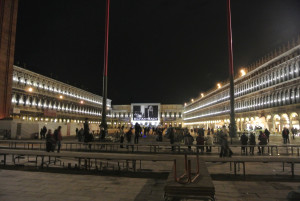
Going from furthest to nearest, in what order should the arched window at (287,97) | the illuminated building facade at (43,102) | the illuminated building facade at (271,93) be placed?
the illuminated building facade at (43,102) < the arched window at (287,97) < the illuminated building facade at (271,93)

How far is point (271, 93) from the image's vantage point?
46594mm

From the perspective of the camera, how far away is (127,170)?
9.31 meters

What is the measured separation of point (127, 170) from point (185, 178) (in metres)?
4.98

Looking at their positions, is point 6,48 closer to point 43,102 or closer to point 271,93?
point 43,102

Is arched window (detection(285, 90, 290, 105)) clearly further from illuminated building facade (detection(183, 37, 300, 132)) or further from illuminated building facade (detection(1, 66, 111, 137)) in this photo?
illuminated building facade (detection(1, 66, 111, 137))

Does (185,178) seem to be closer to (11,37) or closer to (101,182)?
(101,182)

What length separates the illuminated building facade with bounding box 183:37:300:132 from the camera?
38719mm

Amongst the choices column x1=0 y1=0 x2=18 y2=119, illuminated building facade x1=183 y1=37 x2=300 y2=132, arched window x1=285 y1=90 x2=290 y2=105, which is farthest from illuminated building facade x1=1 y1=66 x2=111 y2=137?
arched window x1=285 y1=90 x2=290 y2=105

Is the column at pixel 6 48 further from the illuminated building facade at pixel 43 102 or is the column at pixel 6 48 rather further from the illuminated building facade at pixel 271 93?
the illuminated building facade at pixel 271 93

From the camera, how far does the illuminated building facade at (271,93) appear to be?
3872 cm

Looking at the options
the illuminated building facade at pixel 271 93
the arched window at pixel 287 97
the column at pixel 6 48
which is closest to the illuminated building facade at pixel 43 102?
the column at pixel 6 48

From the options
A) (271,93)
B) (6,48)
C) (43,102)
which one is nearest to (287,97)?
(271,93)

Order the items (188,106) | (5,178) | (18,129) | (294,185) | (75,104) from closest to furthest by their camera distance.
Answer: (294,185)
(5,178)
(18,129)
(75,104)
(188,106)

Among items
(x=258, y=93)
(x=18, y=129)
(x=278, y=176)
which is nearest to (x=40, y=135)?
(x=18, y=129)
